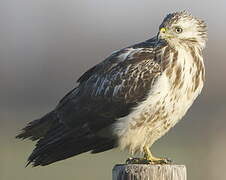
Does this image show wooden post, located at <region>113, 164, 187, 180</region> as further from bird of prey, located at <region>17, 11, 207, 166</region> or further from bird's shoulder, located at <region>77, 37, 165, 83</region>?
bird's shoulder, located at <region>77, 37, 165, 83</region>

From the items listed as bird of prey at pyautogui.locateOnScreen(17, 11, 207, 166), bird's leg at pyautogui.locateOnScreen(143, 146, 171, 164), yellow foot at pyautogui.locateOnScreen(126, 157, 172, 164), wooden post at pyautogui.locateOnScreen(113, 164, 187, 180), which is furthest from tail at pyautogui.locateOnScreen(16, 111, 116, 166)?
wooden post at pyautogui.locateOnScreen(113, 164, 187, 180)

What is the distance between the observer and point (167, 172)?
30.9 feet

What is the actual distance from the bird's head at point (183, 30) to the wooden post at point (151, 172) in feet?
6.84

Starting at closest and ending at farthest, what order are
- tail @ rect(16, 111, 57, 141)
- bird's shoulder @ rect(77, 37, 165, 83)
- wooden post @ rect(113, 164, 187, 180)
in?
wooden post @ rect(113, 164, 187, 180), bird's shoulder @ rect(77, 37, 165, 83), tail @ rect(16, 111, 57, 141)

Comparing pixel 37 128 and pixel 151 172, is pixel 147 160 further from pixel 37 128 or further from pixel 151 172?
pixel 151 172

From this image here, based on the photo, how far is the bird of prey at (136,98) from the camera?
1107 centimetres

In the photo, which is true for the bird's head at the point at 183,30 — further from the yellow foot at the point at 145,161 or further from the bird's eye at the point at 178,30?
the yellow foot at the point at 145,161

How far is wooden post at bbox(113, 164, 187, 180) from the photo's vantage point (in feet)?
30.8

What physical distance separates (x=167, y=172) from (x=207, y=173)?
9241 millimetres

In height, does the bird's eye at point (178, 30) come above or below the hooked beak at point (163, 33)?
above

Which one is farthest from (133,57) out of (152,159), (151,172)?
(151,172)

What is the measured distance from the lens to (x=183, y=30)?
11.4m

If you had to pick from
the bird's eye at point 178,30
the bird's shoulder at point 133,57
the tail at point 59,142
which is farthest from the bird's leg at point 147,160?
the bird's eye at point 178,30
